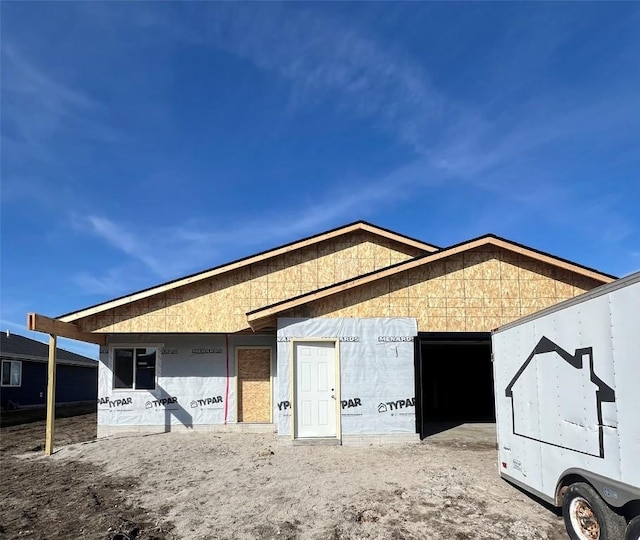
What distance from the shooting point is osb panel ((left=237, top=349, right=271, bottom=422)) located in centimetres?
1584

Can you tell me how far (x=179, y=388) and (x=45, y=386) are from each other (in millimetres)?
19840

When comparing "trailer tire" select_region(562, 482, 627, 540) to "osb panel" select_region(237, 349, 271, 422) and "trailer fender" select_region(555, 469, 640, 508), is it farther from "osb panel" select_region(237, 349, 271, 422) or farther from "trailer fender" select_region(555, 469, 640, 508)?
"osb panel" select_region(237, 349, 271, 422)

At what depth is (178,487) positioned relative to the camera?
896 cm

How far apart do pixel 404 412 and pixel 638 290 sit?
8.41 meters

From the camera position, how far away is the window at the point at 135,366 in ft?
52.2

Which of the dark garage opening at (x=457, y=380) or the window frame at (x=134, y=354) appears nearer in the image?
the window frame at (x=134, y=354)

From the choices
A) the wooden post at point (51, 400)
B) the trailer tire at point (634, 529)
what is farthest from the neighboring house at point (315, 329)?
the trailer tire at point (634, 529)

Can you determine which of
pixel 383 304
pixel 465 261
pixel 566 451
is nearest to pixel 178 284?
pixel 383 304

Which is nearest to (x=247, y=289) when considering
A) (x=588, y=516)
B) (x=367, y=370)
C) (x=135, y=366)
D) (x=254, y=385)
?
(x=254, y=385)

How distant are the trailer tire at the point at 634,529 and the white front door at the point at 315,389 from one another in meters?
8.19

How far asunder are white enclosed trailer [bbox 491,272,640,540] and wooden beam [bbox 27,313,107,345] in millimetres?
10633

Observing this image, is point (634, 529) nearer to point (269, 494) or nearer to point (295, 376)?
point (269, 494)

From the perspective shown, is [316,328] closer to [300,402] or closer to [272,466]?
[300,402]

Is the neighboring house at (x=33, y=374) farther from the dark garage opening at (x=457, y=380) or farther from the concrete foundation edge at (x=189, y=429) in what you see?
the dark garage opening at (x=457, y=380)
